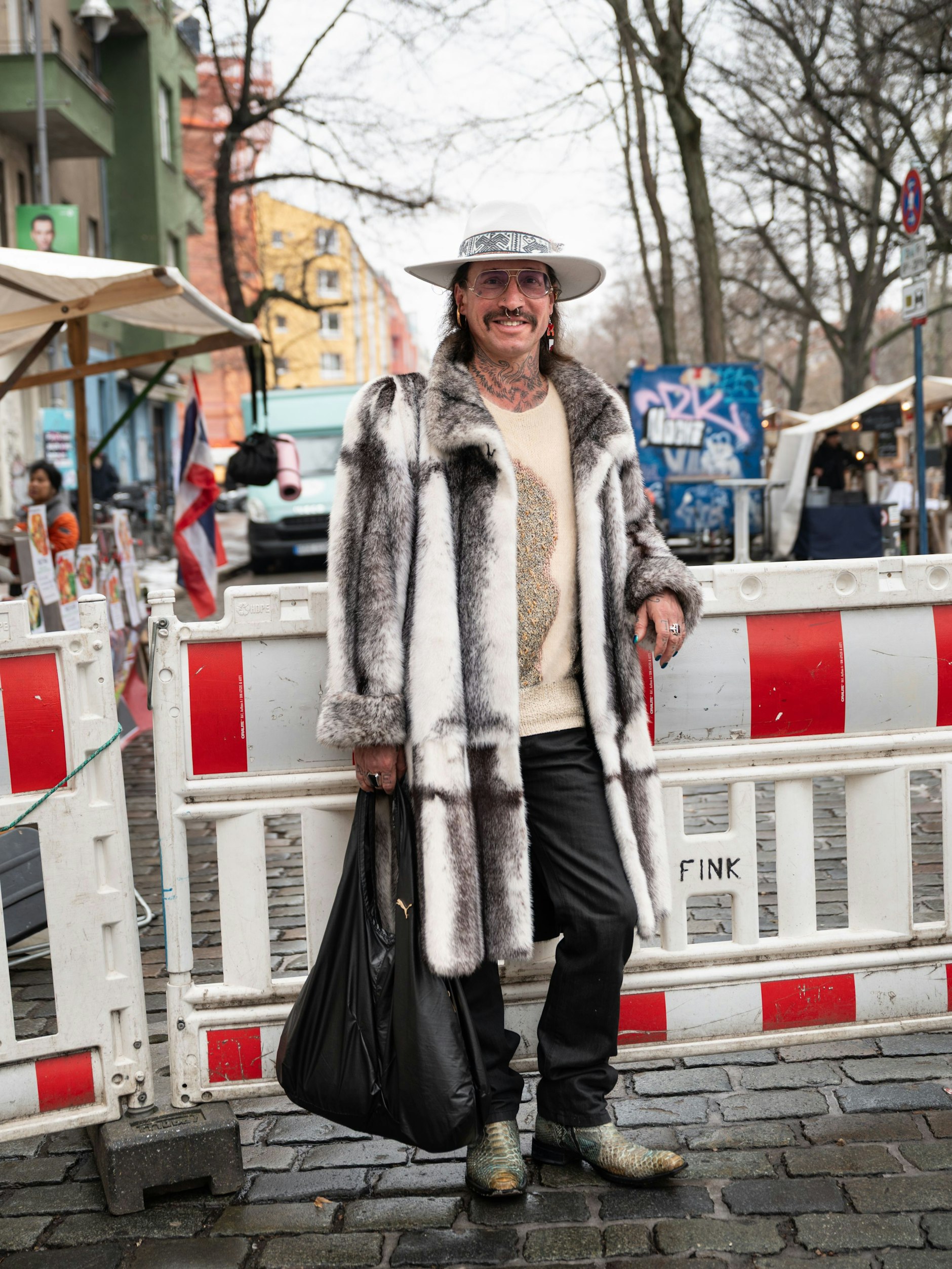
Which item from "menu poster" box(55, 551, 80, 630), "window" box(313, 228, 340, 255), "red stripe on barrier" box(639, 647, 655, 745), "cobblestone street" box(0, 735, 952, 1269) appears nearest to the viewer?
"cobblestone street" box(0, 735, 952, 1269)

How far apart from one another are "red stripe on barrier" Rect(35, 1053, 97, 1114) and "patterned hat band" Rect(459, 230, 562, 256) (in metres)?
2.06

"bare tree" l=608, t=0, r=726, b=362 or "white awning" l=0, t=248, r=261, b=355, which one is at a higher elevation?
"bare tree" l=608, t=0, r=726, b=362

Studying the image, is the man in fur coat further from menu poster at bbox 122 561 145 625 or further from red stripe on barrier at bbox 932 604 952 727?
menu poster at bbox 122 561 145 625

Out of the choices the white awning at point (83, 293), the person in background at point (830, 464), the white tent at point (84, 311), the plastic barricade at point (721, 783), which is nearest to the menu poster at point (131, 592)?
the white tent at point (84, 311)

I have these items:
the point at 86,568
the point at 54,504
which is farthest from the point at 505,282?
the point at 54,504

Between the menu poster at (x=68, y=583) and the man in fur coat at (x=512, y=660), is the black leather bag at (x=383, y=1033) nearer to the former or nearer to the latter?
the man in fur coat at (x=512, y=660)

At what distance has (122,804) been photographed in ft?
10.6

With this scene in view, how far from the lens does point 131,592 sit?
10023mm

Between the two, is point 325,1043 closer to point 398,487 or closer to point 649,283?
point 398,487

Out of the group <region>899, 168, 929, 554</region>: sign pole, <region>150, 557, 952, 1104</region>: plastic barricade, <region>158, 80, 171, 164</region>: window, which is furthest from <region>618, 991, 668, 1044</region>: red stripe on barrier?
<region>158, 80, 171, 164</region>: window

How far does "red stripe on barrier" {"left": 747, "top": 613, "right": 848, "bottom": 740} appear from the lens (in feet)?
11.6

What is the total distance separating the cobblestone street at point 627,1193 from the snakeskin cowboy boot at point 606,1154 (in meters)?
0.03

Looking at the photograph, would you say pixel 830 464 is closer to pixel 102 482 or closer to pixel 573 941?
pixel 102 482

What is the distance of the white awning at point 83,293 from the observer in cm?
634
